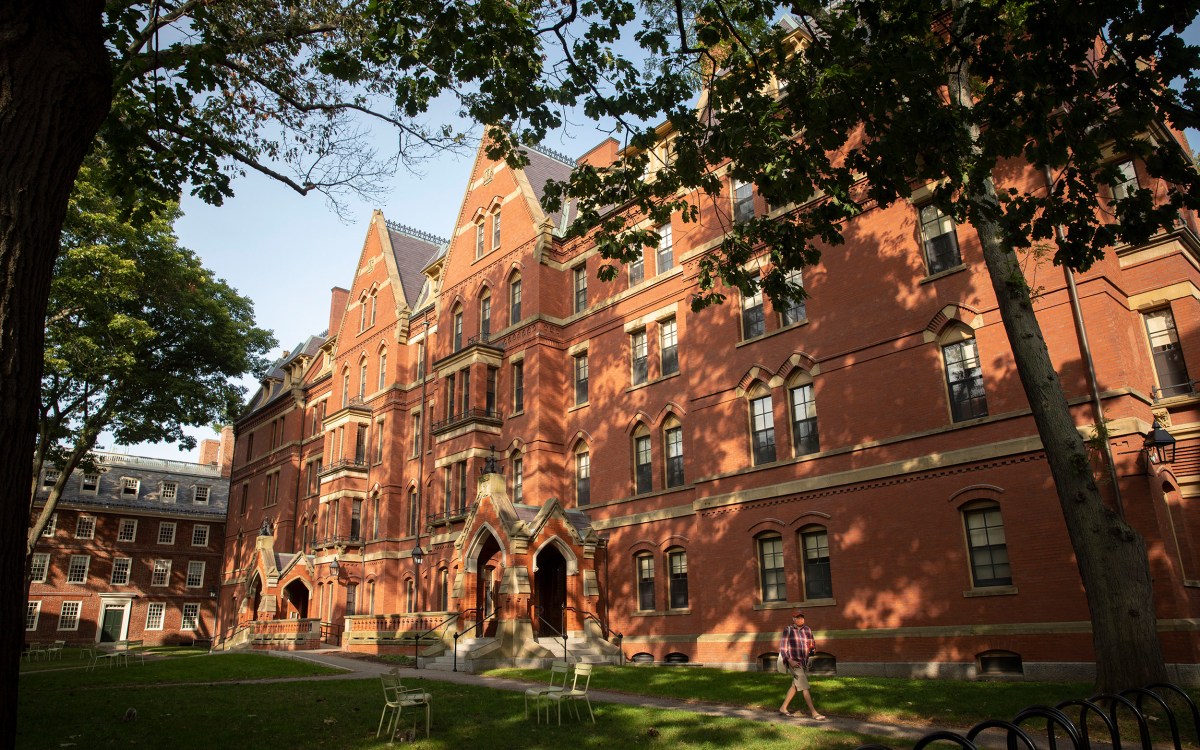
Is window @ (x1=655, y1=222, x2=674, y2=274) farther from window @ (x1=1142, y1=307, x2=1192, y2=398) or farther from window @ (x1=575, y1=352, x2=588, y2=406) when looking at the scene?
window @ (x1=1142, y1=307, x2=1192, y2=398)

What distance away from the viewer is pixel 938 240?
64.3 ft

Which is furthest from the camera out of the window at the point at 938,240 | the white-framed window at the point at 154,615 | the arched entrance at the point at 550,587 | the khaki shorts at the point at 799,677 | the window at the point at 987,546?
the white-framed window at the point at 154,615

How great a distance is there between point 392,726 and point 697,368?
50.8ft

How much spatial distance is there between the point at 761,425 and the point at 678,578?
5.67 meters

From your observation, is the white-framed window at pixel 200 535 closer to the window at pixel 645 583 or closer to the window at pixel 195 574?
the window at pixel 195 574

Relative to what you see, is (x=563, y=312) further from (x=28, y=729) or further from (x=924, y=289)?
(x=28, y=729)

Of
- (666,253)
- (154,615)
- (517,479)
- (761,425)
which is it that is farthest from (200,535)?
(761,425)

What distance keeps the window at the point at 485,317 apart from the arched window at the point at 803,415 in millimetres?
15611

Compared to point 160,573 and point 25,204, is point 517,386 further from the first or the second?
point 160,573

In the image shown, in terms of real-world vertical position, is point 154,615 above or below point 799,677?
above

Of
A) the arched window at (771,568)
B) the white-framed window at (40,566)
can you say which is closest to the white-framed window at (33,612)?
the white-framed window at (40,566)

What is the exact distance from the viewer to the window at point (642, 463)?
1053 inches

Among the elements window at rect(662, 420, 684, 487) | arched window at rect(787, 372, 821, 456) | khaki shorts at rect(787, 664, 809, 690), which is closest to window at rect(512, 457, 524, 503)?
window at rect(662, 420, 684, 487)

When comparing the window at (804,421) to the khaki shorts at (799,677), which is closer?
the khaki shorts at (799,677)
